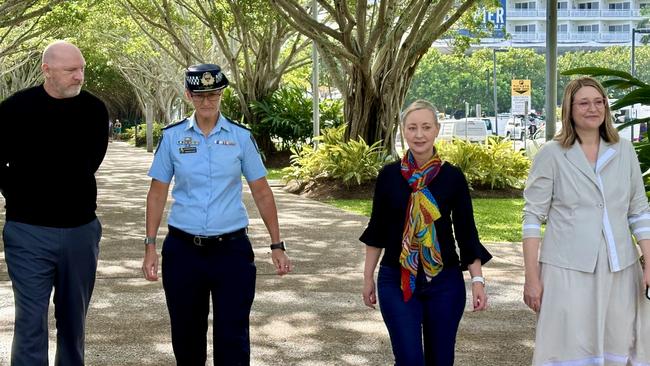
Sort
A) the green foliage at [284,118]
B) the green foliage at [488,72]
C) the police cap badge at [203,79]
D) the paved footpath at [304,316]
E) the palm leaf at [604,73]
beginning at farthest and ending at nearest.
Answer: the green foliage at [488,72], the green foliage at [284,118], the paved footpath at [304,316], the palm leaf at [604,73], the police cap badge at [203,79]

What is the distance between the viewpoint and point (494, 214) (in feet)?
55.4

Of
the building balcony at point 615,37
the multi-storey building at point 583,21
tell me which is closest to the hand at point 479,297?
the multi-storey building at point 583,21

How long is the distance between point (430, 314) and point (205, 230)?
1209 millimetres

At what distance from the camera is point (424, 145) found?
4.76 meters

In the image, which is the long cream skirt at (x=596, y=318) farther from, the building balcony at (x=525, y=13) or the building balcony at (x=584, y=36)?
the building balcony at (x=525, y=13)

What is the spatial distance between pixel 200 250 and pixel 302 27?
1518 cm

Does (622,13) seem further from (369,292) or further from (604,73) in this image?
(369,292)

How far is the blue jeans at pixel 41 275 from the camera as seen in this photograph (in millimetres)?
5207

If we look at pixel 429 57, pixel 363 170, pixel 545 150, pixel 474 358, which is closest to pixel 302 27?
pixel 363 170

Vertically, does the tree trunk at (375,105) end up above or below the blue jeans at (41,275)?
above

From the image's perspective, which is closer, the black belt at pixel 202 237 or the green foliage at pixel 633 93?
the black belt at pixel 202 237

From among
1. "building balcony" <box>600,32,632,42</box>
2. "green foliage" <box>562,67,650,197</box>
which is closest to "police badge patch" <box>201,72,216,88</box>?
"green foliage" <box>562,67,650,197</box>

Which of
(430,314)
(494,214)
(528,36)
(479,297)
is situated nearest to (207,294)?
(430,314)

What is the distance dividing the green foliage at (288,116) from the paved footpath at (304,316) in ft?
60.5
